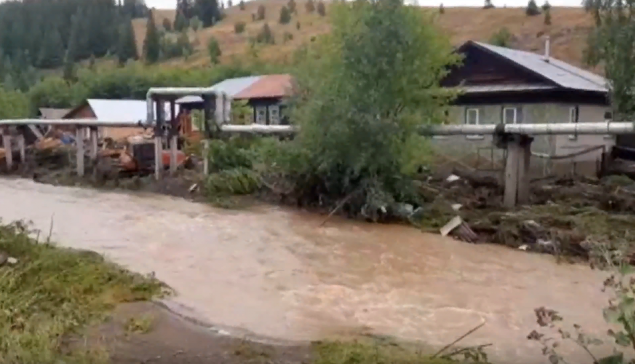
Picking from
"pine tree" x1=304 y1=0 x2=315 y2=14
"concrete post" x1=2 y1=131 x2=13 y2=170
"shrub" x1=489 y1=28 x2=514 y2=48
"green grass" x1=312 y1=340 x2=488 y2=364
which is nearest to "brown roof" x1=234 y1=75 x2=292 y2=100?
"concrete post" x1=2 y1=131 x2=13 y2=170

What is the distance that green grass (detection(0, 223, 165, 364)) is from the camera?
7.16 m

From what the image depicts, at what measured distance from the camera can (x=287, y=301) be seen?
1098 cm

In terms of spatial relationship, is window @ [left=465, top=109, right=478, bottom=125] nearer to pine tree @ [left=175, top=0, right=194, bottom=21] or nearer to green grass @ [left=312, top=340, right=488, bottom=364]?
green grass @ [left=312, top=340, right=488, bottom=364]

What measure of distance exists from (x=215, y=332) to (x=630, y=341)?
14.2ft

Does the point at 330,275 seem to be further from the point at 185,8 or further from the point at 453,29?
the point at 185,8

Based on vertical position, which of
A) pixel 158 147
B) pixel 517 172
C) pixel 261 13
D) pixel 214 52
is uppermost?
pixel 261 13

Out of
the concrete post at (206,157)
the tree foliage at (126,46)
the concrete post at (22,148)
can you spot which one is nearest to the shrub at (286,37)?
the tree foliage at (126,46)

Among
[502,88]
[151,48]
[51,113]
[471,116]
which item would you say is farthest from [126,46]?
[502,88]

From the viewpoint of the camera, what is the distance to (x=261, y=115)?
43.1 metres

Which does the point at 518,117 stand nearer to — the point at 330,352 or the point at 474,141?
the point at 474,141

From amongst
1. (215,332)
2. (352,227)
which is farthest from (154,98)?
(215,332)

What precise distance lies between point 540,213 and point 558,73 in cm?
1050

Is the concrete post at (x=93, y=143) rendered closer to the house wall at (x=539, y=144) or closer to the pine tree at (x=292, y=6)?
the house wall at (x=539, y=144)

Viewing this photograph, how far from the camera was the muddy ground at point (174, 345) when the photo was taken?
739cm
